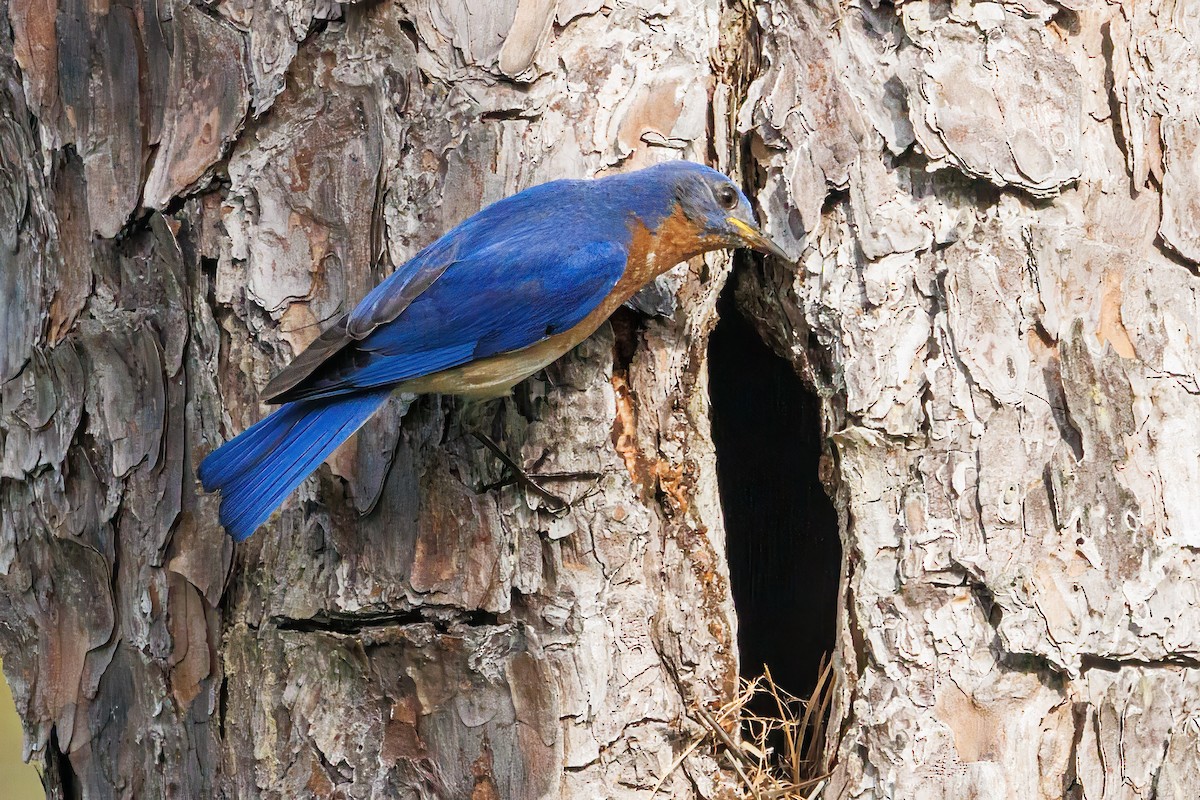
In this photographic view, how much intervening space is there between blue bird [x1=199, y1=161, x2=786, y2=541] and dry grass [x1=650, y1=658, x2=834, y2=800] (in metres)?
0.99

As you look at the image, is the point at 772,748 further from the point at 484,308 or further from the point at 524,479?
the point at 484,308

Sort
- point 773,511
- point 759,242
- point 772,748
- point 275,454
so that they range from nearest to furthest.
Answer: point 275,454 < point 759,242 < point 772,748 < point 773,511

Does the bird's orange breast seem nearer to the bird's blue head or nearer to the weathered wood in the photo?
the bird's blue head

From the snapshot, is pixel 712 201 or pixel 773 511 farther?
pixel 773 511

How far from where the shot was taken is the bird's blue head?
9.02 feet

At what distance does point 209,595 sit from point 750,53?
194cm

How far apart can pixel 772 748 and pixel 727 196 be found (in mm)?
1447

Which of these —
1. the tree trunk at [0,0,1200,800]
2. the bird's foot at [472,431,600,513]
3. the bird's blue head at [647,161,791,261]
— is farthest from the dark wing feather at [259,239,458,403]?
the bird's blue head at [647,161,791,261]

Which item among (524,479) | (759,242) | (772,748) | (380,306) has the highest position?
(759,242)

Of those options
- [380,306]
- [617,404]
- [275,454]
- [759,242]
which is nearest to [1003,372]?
[759,242]

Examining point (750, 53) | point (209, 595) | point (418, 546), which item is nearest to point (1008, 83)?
point (750, 53)

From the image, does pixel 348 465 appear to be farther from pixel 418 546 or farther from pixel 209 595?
pixel 209 595

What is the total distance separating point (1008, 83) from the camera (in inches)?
109

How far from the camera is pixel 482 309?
2.76 metres
